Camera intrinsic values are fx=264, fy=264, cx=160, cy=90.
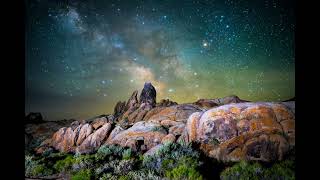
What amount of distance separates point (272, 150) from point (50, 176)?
1225 centimetres

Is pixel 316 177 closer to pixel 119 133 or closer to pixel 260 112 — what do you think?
pixel 260 112

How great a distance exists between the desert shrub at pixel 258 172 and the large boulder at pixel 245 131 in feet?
5.50

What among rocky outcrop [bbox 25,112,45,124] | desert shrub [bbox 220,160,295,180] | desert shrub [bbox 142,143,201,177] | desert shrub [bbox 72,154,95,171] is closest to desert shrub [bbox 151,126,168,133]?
desert shrub [bbox 142,143,201,177]

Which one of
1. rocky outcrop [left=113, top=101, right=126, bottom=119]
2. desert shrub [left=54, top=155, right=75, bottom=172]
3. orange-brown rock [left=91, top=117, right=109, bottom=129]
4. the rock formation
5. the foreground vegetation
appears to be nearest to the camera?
the foreground vegetation

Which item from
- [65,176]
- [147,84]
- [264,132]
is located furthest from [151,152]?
[147,84]

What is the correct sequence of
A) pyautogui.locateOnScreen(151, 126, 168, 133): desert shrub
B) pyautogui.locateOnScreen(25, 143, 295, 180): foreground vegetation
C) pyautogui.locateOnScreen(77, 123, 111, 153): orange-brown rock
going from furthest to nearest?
pyautogui.locateOnScreen(77, 123, 111, 153): orange-brown rock → pyautogui.locateOnScreen(151, 126, 168, 133): desert shrub → pyautogui.locateOnScreen(25, 143, 295, 180): foreground vegetation

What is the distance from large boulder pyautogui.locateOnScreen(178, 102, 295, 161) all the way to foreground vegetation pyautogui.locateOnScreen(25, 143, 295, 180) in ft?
2.71

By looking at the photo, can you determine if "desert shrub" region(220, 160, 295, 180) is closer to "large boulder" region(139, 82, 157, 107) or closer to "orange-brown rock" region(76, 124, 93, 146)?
"orange-brown rock" region(76, 124, 93, 146)

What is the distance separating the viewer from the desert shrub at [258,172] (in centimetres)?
1093

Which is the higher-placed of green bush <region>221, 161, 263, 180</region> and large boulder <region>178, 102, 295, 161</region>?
large boulder <region>178, 102, 295, 161</region>

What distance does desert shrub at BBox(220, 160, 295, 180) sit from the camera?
35.9 ft

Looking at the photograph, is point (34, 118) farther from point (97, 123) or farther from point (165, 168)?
point (165, 168)

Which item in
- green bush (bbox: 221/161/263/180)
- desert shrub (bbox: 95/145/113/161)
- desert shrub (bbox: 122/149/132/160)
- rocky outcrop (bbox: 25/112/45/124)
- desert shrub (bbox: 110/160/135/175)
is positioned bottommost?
rocky outcrop (bbox: 25/112/45/124)

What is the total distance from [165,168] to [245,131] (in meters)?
5.65
